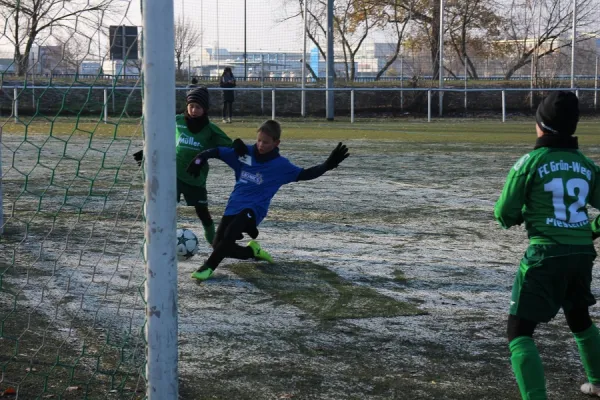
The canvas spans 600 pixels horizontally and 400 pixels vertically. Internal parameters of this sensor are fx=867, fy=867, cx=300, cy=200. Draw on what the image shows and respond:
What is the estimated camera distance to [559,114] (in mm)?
3783

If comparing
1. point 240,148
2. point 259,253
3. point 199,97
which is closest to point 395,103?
point 199,97

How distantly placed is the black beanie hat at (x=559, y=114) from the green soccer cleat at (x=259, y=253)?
3.23 metres

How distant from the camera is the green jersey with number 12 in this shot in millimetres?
3758

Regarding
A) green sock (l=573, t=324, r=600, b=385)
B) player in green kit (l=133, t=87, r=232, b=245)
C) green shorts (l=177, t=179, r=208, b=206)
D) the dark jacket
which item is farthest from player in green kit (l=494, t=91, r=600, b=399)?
the dark jacket

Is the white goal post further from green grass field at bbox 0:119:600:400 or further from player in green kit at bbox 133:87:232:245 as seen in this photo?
player in green kit at bbox 133:87:232:245

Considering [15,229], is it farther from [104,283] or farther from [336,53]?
[336,53]

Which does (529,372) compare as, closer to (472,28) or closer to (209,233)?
(209,233)

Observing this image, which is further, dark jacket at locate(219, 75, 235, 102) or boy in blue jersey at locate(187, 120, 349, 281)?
dark jacket at locate(219, 75, 235, 102)

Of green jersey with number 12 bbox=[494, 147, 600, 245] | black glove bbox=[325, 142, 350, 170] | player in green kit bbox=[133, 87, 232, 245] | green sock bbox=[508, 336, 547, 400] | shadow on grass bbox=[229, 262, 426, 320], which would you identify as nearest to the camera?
green sock bbox=[508, 336, 547, 400]

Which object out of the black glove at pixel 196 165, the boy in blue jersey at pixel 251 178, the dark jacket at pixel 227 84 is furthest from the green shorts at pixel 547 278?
the dark jacket at pixel 227 84

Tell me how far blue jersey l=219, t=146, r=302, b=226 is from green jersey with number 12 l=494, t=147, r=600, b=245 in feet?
9.43

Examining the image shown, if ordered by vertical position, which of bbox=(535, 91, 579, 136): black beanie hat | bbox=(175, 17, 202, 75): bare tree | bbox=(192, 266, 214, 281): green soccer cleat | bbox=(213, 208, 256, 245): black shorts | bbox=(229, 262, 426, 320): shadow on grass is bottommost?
bbox=(229, 262, 426, 320): shadow on grass

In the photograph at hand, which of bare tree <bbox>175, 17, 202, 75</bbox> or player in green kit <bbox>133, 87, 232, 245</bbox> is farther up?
bare tree <bbox>175, 17, 202, 75</bbox>

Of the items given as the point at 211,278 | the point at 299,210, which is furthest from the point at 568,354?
the point at 299,210
